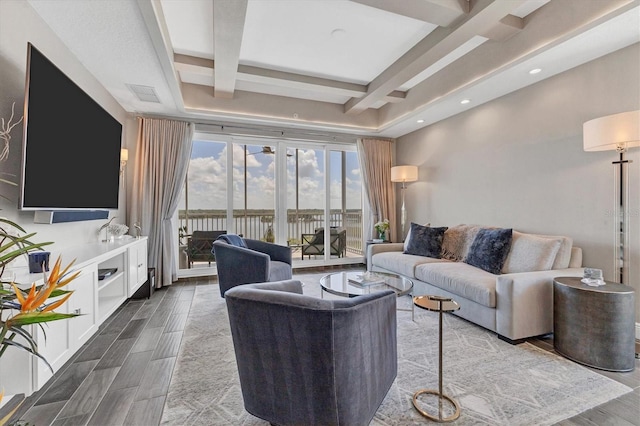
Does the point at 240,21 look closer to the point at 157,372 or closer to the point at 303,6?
the point at 303,6

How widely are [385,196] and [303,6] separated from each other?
3.56 metres

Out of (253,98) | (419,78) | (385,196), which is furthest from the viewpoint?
(385,196)

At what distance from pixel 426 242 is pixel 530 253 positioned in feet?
4.07

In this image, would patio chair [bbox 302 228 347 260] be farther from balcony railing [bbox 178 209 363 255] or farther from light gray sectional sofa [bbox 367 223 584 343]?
light gray sectional sofa [bbox 367 223 584 343]

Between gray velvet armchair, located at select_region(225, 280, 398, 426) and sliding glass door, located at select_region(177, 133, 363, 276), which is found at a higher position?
sliding glass door, located at select_region(177, 133, 363, 276)

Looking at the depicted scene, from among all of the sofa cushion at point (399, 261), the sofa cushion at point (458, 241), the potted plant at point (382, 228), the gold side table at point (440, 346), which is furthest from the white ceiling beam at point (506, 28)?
the potted plant at point (382, 228)

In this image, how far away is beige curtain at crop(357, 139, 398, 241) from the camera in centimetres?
535

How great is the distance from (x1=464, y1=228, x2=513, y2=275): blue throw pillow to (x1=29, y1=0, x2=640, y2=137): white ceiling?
1643mm

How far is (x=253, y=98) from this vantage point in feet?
14.5

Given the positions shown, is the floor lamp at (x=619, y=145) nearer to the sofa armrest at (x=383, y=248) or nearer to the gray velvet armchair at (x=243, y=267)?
the sofa armrest at (x=383, y=248)

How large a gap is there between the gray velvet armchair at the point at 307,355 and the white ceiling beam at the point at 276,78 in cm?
298

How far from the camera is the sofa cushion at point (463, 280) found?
8.30 feet

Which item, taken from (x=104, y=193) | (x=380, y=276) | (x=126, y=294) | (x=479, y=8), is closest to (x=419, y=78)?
(x=479, y=8)

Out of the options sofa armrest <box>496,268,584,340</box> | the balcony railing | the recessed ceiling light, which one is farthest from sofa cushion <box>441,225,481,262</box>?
the recessed ceiling light
